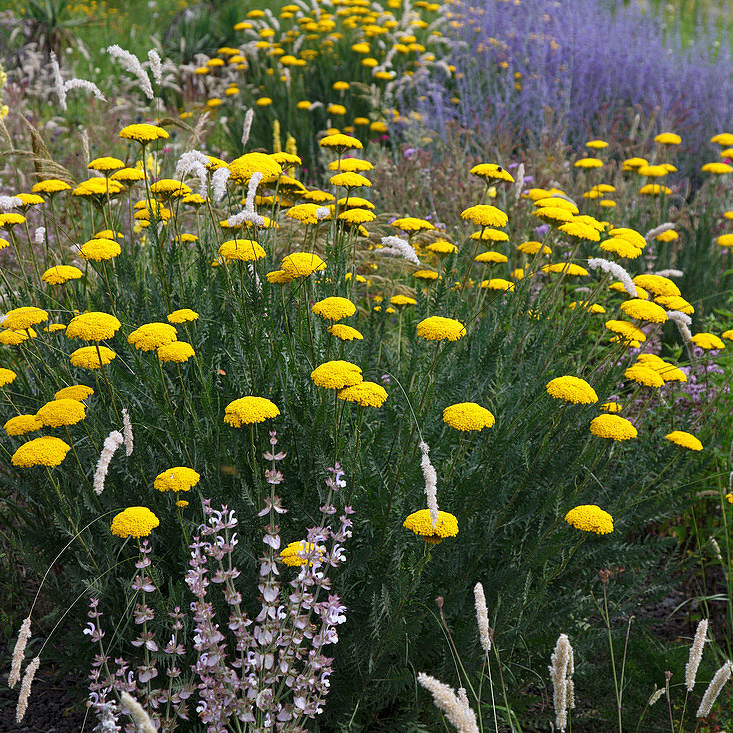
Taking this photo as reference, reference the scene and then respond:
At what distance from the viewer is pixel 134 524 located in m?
1.81

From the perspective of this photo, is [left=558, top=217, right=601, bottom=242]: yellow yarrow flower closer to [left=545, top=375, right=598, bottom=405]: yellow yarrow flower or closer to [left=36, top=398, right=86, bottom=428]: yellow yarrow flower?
[left=545, top=375, right=598, bottom=405]: yellow yarrow flower

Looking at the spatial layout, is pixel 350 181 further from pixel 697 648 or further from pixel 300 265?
pixel 697 648

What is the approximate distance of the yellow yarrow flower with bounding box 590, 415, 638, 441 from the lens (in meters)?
2.24

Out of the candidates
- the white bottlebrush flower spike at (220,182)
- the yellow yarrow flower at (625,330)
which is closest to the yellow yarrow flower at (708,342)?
the yellow yarrow flower at (625,330)

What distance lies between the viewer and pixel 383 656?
220 centimetres

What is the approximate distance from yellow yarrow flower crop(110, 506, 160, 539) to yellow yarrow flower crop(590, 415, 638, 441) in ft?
4.27

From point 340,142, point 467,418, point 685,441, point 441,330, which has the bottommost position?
point 685,441

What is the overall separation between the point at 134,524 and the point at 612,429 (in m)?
1.39

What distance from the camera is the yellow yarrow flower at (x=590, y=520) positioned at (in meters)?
2.04

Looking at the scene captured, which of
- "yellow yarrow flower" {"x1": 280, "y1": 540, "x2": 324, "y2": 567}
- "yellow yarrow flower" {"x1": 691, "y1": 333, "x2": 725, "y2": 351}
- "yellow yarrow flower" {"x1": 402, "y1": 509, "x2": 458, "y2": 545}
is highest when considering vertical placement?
"yellow yarrow flower" {"x1": 280, "y1": 540, "x2": 324, "y2": 567}

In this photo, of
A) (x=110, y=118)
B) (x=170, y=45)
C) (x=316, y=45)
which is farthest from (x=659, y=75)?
(x=170, y=45)

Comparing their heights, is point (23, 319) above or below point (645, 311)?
above

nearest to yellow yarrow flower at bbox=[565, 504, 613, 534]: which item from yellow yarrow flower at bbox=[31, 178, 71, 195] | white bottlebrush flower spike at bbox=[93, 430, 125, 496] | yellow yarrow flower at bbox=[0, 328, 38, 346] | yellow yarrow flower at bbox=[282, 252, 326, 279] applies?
yellow yarrow flower at bbox=[282, 252, 326, 279]

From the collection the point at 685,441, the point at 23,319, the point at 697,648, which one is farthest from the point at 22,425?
the point at 685,441
